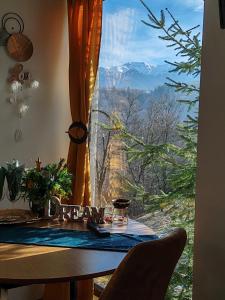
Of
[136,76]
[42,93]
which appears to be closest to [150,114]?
[136,76]

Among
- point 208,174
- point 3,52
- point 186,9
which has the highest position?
point 186,9

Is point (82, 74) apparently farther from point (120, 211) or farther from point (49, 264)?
point (49, 264)

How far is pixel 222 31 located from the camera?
5.94ft

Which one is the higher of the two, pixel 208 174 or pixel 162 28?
pixel 162 28

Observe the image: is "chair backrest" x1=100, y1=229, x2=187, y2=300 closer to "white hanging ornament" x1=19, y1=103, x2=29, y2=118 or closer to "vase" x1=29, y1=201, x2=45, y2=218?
"vase" x1=29, y1=201, x2=45, y2=218

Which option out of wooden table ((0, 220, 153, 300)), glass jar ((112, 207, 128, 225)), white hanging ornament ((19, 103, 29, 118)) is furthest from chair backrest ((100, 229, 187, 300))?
white hanging ornament ((19, 103, 29, 118))

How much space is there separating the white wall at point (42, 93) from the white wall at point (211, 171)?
1449 millimetres

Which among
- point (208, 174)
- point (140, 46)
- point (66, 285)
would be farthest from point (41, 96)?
point (208, 174)

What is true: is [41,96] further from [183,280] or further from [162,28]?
[183,280]

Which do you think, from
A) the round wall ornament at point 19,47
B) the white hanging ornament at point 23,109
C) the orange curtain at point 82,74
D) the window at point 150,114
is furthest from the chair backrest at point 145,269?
the round wall ornament at point 19,47

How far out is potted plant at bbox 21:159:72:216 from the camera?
2.19 meters

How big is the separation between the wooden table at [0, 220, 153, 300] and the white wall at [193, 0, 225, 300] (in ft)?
1.45

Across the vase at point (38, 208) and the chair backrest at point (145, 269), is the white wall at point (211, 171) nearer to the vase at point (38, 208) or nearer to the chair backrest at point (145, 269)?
the chair backrest at point (145, 269)

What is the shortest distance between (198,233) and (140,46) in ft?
4.60
